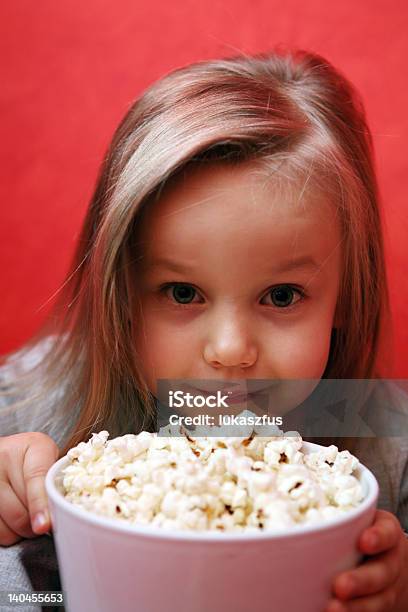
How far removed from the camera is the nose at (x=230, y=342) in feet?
2.21

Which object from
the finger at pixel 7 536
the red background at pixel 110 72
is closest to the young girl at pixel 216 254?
the finger at pixel 7 536

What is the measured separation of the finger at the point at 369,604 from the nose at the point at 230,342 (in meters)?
0.27

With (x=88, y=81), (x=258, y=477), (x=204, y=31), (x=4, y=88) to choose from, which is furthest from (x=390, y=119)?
(x=258, y=477)

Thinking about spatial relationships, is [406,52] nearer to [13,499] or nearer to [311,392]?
[311,392]

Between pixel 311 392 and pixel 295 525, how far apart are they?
41 cm

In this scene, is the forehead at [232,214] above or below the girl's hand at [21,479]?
above

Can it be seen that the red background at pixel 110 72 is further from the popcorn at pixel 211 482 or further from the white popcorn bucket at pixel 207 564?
the white popcorn bucket at pixel 207 564

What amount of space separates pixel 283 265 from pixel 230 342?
10 centimetres

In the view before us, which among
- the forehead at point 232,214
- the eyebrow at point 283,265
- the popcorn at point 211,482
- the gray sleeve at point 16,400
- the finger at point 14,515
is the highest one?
the forehead at point 232,214

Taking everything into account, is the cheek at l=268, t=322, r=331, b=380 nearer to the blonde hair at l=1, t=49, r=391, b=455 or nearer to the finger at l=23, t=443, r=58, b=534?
the blonde hair at l=1, t=49, r=391, b=455

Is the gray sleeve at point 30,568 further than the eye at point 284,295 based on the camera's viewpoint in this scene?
No

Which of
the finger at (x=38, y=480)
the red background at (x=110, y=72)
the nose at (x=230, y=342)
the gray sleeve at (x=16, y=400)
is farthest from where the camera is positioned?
the red background at (x=110, y=72)

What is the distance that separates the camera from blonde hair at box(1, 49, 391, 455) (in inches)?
28.2

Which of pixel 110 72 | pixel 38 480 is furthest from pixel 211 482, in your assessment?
pixel 110 72
